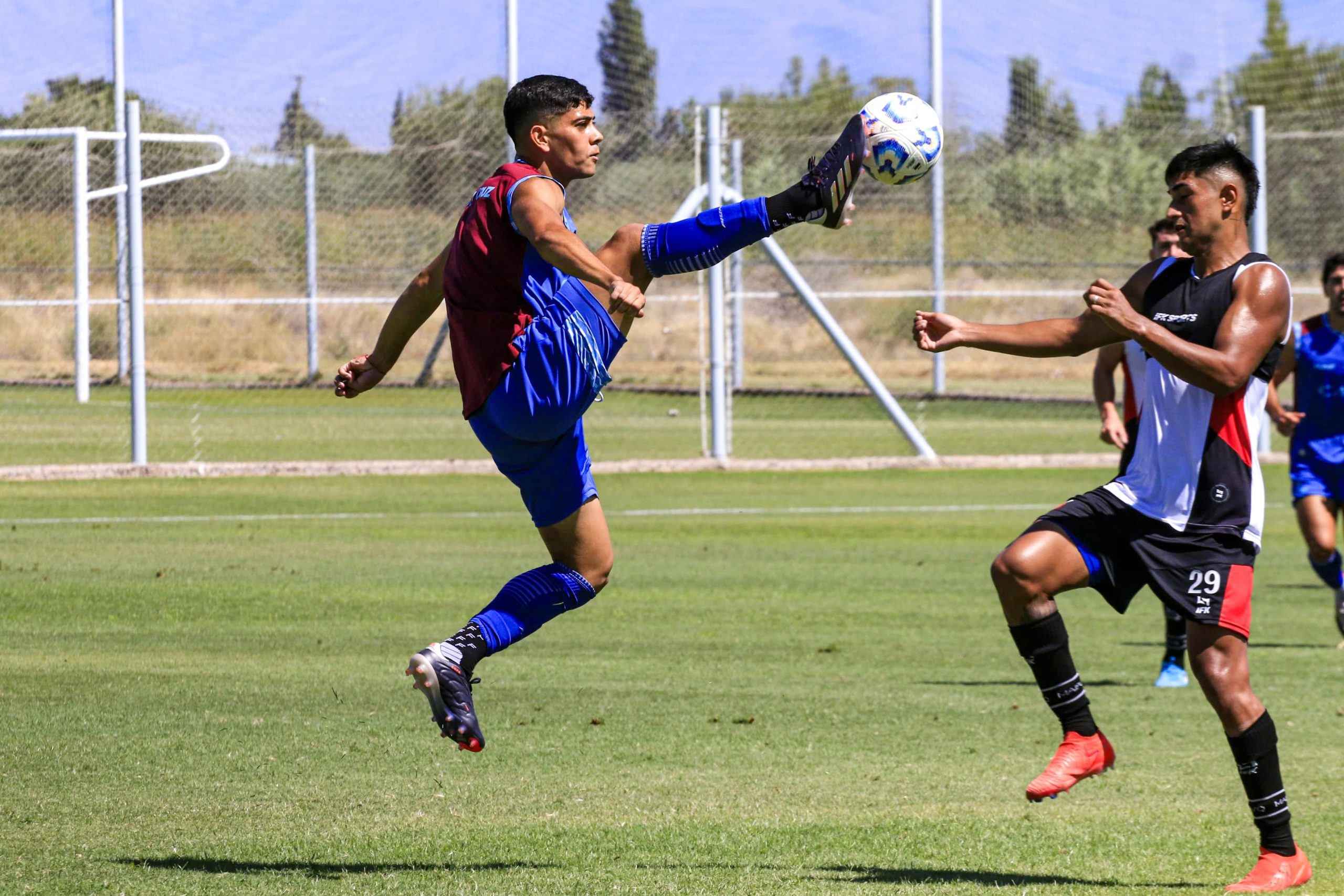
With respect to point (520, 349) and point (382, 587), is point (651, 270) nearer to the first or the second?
point (520, 349)

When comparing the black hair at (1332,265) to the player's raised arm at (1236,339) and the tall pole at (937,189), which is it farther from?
the tall pole at (937,189)

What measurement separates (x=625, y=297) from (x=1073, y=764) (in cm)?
199

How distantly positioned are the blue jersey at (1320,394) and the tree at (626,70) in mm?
18476

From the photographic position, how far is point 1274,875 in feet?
16.9

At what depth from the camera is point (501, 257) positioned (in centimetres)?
564

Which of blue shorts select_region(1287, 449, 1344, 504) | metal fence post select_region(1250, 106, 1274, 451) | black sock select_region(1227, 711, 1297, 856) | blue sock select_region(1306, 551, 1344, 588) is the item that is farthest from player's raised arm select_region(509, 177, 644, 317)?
metal fence post select_region(1250, 106, 1274, 451)

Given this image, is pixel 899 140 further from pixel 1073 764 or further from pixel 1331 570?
pixel 1331 570

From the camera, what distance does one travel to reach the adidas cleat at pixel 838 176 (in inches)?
224

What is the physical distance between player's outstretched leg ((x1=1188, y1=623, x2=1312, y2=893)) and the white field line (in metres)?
10.4

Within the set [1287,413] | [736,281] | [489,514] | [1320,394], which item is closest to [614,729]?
[1287,413]

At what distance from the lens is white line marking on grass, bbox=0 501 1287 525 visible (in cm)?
1462

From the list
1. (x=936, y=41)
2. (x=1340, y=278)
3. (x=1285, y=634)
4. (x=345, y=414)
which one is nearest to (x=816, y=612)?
(x=1285, y=634)

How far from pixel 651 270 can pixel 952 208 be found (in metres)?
26.1

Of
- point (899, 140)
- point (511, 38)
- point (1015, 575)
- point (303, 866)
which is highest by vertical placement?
point (511, 38)
